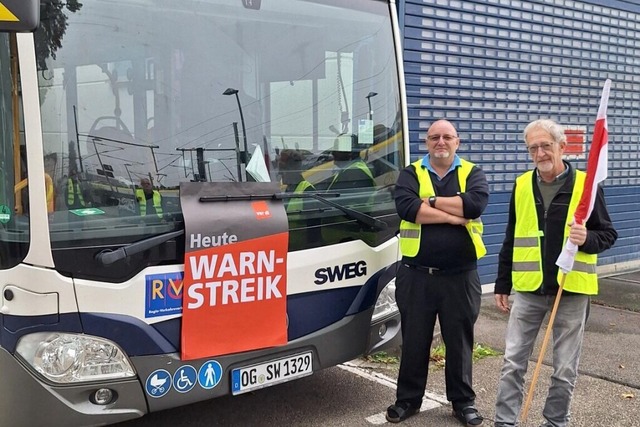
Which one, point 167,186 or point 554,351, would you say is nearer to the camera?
point 167,186

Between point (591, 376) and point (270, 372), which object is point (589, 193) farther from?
point (591, 376)

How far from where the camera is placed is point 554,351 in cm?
331

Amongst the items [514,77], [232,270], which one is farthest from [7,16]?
[514,77]

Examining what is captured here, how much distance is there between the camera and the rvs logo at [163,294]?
2873mm

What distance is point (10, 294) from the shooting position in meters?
2.64

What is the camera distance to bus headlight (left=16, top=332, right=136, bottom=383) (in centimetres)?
267

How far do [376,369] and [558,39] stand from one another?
15.5 ft

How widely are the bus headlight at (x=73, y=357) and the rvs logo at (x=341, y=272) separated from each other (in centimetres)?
106

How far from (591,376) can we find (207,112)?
11.0ft

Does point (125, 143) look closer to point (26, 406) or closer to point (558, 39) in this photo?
point (26, 406)

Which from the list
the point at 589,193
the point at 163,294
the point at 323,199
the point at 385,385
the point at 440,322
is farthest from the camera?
the point at 385,385

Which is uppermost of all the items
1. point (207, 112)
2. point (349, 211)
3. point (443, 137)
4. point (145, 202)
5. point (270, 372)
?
point (207, 112)

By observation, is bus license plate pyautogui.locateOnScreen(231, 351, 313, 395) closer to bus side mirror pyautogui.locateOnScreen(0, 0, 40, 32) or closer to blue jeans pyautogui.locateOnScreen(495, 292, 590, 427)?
blue jeans pyautogui.locateOnScreen(495, 292, 590, 427)

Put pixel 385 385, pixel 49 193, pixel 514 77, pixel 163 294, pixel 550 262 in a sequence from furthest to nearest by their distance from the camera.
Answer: pixel 514 77 < pixel 385 385 < pixel 550 262 < pixel 163 294 < pixel 49 193
